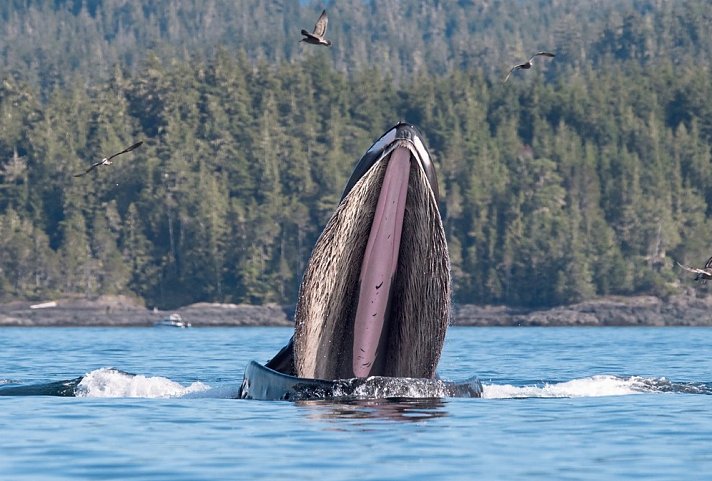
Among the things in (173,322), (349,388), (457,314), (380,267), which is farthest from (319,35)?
(457,314)

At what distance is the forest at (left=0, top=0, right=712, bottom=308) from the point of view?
5094 inches

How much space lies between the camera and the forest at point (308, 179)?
129375 mm

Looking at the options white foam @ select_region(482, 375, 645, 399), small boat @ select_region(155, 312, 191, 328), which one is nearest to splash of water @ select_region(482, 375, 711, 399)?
white foam @ select_region(482, 375, 645, 399)

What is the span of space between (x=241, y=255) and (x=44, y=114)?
28.0m

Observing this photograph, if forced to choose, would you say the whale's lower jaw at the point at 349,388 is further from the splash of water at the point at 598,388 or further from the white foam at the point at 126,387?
the white foam at the point at 126,387

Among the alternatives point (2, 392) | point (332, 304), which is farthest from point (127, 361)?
point (332, 304)

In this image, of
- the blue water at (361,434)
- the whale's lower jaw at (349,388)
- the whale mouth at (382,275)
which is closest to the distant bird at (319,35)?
the blue water at (361,434)

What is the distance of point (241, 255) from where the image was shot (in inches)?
5153

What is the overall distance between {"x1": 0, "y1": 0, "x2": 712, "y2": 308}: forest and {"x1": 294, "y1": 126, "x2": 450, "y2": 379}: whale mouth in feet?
354

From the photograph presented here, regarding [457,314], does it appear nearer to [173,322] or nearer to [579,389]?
[173,322]

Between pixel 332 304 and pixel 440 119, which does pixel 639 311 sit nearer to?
pixel 440 119

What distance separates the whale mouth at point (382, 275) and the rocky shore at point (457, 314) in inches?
3982

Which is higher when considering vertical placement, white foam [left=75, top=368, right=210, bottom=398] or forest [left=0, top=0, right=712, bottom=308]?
forest [left=0, top=0, right=712, bottom=308]

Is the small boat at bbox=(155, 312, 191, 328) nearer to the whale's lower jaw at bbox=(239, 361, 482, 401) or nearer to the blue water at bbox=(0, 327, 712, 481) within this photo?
the blue water at bbox=(0, 327, 712, 481)
